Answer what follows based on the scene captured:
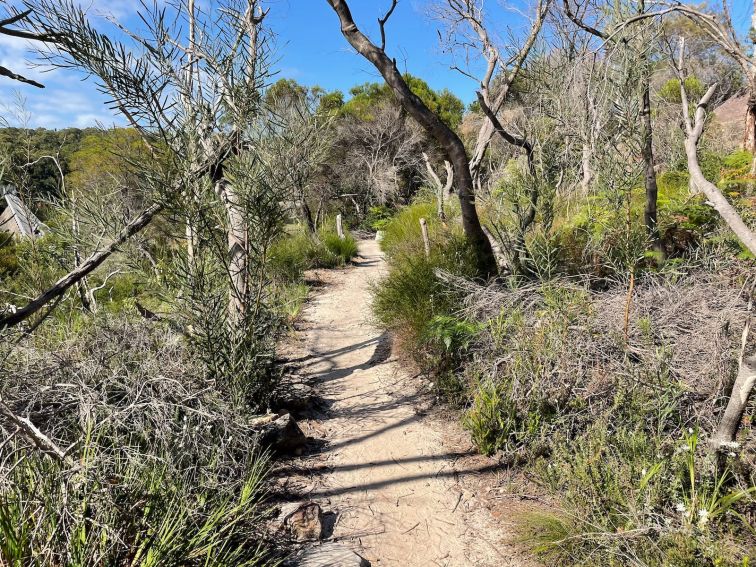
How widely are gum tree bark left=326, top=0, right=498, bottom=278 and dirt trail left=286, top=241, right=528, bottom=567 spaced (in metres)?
1.66

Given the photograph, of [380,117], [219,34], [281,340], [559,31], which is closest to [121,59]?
[219,34]

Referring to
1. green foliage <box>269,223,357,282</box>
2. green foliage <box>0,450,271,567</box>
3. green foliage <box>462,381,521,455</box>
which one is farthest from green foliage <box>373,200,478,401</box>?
green foliage <box>269,223,357,282</box>

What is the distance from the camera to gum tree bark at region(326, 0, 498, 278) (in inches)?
181

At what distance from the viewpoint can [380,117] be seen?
22.2 meters

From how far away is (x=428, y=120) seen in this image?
15.5 ft

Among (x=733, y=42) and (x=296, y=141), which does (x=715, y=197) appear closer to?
(x=733, y=42)

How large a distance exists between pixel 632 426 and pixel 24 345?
4368 millimetres

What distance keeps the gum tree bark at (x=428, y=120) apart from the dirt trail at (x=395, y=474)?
1659mm

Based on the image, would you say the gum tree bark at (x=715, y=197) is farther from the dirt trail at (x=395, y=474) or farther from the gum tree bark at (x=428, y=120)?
the gum tree bark at (x=428, y=120)

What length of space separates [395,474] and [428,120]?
342 centimetres

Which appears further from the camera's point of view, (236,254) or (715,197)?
(236,254)

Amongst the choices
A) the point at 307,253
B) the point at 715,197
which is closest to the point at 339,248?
the point at 307,253

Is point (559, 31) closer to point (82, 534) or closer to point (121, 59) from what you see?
point (121, 59)

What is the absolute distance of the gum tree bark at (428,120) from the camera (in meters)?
4.60
